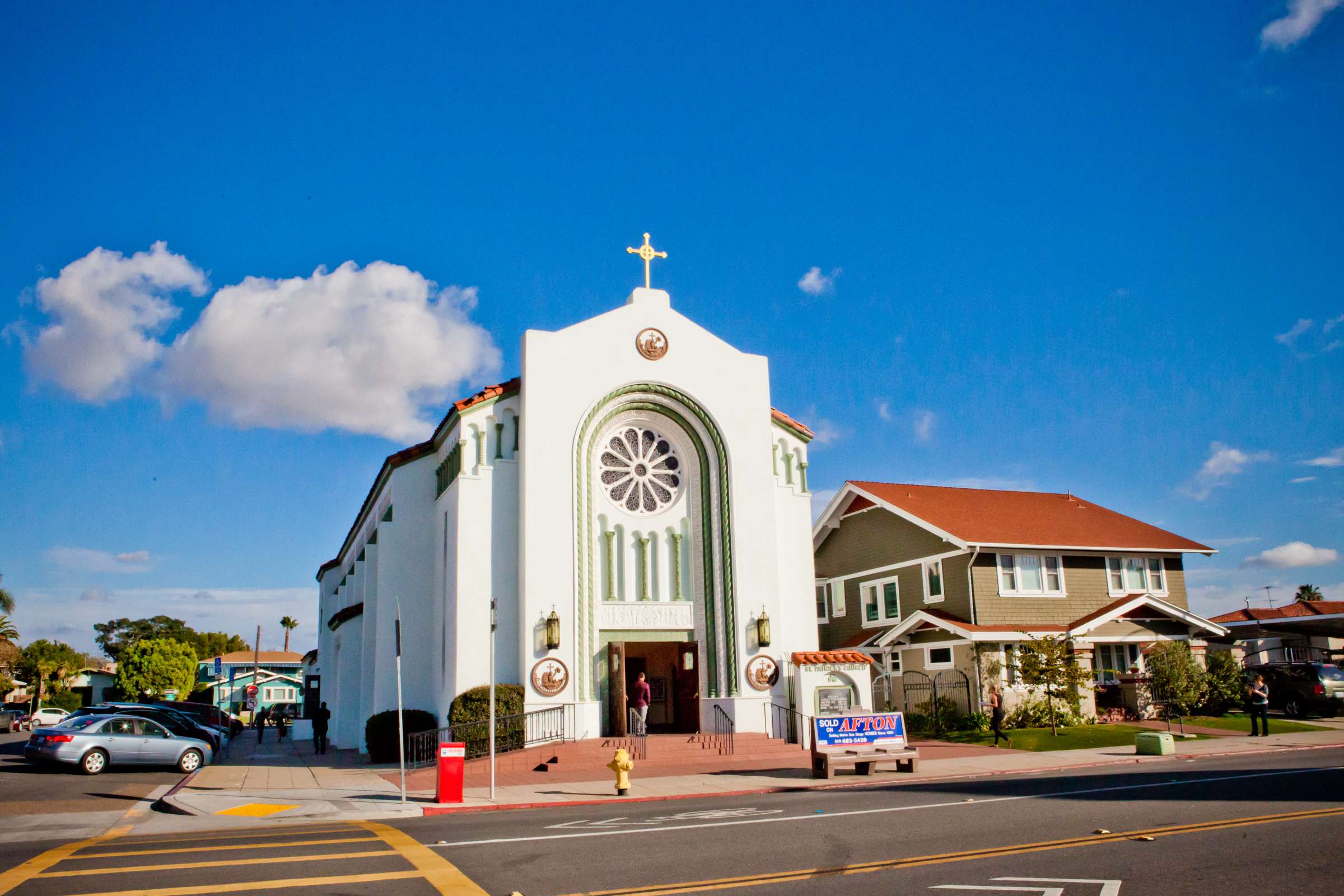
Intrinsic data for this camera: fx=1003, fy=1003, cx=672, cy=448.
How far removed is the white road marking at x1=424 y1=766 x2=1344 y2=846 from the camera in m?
12.2

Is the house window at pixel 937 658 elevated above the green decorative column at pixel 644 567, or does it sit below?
below

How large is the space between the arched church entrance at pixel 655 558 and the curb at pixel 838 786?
26.0 feet

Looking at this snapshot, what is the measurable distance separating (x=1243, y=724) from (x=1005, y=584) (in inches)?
296

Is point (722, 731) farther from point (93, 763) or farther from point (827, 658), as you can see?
point (93, 763)

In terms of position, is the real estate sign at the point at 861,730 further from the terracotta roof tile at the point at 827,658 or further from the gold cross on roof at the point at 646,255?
the gold cross on roof at the point at 646,255

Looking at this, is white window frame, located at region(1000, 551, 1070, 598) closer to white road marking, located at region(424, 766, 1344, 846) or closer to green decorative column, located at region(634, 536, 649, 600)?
green decorative column, located at region(634, 536, 649, 600)

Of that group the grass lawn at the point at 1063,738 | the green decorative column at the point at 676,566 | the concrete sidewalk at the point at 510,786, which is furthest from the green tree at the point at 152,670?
the grass lawn at the point at 1063,738

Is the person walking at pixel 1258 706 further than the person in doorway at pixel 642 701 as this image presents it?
Yes

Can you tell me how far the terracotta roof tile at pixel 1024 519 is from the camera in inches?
1286

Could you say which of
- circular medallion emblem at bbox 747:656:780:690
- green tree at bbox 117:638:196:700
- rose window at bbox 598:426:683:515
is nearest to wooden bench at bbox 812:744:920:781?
circular medallion emblem at bbox 747:656:780:690

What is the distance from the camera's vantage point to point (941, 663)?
31.8 m

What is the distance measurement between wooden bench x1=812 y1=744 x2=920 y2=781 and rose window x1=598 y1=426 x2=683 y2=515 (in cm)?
991

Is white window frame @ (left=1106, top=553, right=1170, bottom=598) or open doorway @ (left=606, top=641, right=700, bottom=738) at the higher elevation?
white window frame @ (left=1106, top=553, right=1170, bottom=598)

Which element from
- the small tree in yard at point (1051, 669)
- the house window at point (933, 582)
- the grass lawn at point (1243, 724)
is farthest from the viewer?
the house window at point (933, 582)
